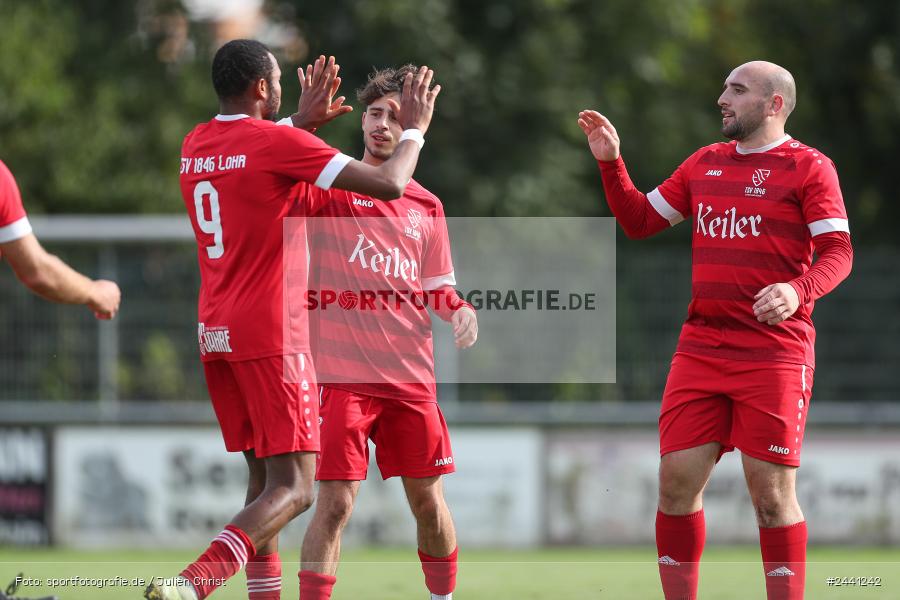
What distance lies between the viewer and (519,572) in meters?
9.91

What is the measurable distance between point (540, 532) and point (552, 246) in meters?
4.54

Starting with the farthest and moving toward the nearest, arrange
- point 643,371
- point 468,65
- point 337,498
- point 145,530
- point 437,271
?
point 468,65 < point 643,371 < point 145,530 < point 437,271 < point 337,498

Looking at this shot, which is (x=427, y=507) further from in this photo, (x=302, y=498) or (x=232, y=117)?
(x=232, y=117)

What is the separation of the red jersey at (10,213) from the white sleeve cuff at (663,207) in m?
3.03

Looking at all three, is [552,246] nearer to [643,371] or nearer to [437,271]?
[643,371]

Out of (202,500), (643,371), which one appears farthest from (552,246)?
(202,500)

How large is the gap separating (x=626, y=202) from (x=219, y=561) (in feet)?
8.82

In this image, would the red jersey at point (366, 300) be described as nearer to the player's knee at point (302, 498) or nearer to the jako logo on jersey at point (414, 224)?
the jako logo on jersey at point (414, 224)

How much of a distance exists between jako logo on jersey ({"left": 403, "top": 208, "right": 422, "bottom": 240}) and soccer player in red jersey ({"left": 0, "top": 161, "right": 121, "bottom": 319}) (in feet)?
5.26

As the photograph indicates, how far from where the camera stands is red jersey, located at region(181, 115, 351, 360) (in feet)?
18.7

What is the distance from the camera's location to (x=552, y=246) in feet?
51.9
